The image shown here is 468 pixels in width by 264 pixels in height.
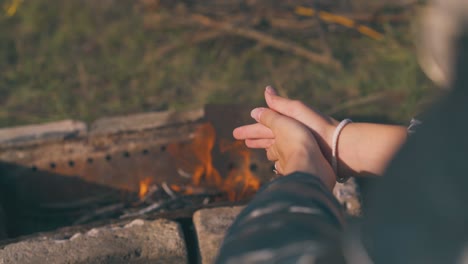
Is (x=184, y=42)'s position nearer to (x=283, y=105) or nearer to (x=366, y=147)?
(x=283, y=105)

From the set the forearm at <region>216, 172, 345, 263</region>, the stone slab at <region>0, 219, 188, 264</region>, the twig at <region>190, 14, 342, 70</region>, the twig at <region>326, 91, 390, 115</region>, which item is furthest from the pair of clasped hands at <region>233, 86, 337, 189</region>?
the twig at <region>190, 14, 342, 70</region>

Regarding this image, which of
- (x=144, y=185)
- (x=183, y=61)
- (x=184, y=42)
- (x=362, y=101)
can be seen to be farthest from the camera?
(x=184, y=42)

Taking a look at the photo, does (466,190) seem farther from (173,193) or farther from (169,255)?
(173,193)

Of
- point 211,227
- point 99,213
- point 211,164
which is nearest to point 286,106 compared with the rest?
point 211,227

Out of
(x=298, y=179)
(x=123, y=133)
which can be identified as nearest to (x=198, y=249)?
(x=123, y=133)

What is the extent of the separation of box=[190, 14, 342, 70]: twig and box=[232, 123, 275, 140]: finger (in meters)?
3.05

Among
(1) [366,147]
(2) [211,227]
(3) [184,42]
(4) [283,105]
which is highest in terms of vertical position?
(3) [184,42]

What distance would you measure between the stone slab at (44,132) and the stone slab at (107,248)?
3.11 feet

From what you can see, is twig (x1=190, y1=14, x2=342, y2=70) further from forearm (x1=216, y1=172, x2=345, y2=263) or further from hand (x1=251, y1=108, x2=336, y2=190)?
forearm (x1=216, y1=172, x2=345, y2=263)

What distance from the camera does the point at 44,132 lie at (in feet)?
13.4

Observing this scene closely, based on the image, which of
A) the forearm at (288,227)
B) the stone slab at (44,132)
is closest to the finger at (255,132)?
the forearm at (288,227)

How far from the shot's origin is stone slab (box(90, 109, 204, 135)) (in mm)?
3951

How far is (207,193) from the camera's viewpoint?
3854mm

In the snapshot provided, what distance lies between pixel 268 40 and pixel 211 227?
3399 millimetres
